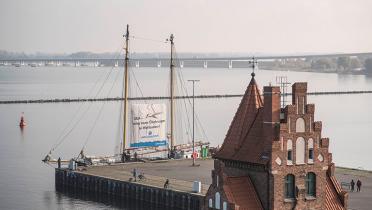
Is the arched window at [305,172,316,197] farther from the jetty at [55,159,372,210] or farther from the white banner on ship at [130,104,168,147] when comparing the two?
the white banner on ship at [130,104,168,147]

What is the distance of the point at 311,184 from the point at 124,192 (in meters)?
39.5

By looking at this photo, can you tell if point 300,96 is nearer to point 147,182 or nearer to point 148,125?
point 147,182

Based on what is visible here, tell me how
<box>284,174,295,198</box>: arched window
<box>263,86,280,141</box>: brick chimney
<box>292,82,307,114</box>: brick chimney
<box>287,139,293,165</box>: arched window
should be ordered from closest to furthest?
<box>263,86,280,141</box>: brick chimney → <box>287,139,293,165</box>: arched window → <box>284,174,295,198</box>: arched window → <box>292,82,307,114</box>: brick chimney

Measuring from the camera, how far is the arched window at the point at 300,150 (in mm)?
37750

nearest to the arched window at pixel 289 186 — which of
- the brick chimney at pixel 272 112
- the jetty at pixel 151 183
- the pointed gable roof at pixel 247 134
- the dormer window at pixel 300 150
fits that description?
the dormer window at pixel 300 150

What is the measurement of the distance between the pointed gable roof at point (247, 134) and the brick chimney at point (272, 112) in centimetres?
53

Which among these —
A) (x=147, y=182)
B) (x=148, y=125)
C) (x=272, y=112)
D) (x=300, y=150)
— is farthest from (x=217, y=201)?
(x=148, y=125)

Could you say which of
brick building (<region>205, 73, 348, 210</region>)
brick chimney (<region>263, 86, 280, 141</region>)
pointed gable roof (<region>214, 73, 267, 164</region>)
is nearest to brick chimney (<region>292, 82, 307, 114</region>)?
brick building (<region>205, 73, 348, 210</region>)

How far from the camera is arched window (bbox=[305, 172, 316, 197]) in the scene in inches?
1508

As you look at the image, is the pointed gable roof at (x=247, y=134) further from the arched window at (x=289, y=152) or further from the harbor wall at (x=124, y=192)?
the harbor wall at (x=124, y=192)

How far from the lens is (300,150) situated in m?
37.8

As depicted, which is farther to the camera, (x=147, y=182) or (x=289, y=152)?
(x=147, y=182)

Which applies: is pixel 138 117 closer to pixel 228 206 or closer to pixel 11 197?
pixel 11 197

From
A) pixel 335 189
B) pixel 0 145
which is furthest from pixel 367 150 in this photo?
pixel 335 189
